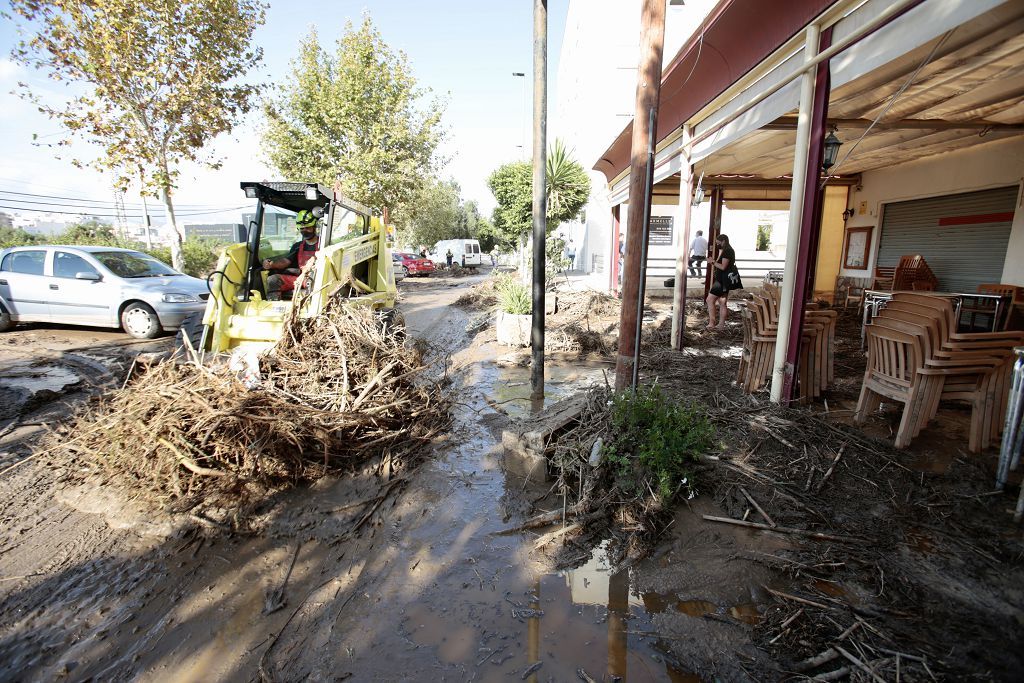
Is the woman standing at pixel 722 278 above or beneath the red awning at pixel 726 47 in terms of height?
beneath

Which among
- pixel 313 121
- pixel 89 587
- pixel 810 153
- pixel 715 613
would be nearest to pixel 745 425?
pixel 715 613

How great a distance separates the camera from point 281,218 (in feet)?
20.9

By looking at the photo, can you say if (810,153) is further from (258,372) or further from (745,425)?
(258,372)

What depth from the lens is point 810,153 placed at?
433cm

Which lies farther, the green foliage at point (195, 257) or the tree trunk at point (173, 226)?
the green foliage at point (195, 257)

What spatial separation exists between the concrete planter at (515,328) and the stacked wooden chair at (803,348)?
3.79 m

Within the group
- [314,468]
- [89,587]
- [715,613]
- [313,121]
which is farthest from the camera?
[313,121]

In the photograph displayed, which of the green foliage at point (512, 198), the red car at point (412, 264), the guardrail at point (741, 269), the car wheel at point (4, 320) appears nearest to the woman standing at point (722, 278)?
the guardrail at point (741, 269)

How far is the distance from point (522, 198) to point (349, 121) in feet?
25.4

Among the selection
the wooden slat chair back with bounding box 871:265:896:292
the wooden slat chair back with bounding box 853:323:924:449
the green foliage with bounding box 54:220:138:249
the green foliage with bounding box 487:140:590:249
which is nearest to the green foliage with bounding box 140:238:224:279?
the green foliage with bounding box 54:220:138:249

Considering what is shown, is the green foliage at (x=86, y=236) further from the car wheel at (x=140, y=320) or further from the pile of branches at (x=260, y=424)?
the pile of branches at (x=260, y=424)

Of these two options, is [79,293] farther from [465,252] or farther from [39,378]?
[465,252]

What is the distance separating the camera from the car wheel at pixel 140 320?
8.48 meters

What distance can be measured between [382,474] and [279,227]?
4.17m
